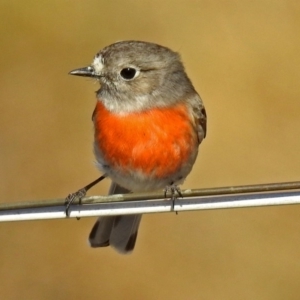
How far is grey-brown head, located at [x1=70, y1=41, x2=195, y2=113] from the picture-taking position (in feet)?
15.6

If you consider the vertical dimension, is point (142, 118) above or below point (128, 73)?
below

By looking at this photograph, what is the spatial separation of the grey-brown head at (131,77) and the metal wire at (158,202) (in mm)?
1423

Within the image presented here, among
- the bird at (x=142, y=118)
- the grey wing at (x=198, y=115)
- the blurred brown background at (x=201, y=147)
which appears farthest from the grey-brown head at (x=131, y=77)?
the blurred brown background at (x=201, y=147)

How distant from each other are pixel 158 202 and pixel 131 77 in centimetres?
164

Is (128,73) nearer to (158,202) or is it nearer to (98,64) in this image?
(98,64)

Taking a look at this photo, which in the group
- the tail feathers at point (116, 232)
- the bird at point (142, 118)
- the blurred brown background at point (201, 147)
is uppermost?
the blurred brown background at point (201, 147)

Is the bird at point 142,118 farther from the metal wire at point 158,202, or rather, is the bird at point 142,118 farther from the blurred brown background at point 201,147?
the blurred brown background at point 201,147

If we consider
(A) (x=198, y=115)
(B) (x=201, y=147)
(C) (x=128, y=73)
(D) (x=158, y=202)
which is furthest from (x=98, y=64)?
(B) (x=201, y=147)

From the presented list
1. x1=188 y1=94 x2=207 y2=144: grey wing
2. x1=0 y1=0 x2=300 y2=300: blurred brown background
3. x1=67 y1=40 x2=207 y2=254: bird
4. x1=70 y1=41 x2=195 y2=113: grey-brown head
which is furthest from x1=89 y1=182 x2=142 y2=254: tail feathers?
x1=0 y1=0 x2=300 y2=300: blurred brown background

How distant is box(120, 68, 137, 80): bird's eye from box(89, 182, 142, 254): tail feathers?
3.14 feet

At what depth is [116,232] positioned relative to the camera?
5395 mm

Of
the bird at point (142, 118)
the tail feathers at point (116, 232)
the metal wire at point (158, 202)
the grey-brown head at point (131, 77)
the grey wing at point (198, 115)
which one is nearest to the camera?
the metal wire at point (158, 202)

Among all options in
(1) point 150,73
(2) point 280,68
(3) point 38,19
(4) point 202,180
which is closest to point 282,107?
(2) point 280,68

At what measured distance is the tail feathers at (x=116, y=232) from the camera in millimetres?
5324
